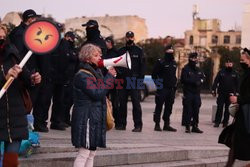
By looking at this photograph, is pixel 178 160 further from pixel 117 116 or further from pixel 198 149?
pixel 117 116

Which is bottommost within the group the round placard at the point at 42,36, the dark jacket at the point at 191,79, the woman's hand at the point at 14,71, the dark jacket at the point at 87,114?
the dark jacket at the point at 191,79

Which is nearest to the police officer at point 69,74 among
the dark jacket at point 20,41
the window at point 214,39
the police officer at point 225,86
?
the dark jacket at point 20,41

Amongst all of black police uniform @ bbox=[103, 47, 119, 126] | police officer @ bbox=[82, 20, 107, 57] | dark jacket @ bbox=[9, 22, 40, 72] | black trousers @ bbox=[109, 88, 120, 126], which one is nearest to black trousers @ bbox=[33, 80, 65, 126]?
dark jacket @ bbox=[9, 22, 40, 72]

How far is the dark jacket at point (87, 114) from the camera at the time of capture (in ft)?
22.3

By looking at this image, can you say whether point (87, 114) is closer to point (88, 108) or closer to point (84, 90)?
point (88, 108)

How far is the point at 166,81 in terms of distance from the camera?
1280 cm

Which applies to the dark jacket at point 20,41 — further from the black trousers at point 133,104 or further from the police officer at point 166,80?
the police officer at point 166,80

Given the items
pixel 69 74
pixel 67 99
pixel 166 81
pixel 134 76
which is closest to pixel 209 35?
pixel 166 81

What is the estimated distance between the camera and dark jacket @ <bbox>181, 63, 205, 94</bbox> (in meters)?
13.2

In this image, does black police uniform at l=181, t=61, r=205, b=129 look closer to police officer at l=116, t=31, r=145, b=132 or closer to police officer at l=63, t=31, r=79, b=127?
police officer at l=116, t=31, r=145, b=132

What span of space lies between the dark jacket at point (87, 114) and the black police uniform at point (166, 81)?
6.02 meters

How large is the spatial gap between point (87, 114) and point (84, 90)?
1.01ft

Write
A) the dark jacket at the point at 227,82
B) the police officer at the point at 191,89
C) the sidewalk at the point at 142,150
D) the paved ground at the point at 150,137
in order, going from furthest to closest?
1. the dark jacket at the point at 227,82
2. the police officer at the point at 191,89
3. the paved ground at the point at 150,137
4. the sidewalk at the point at 142,150

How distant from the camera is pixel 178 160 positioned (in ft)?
31.7
